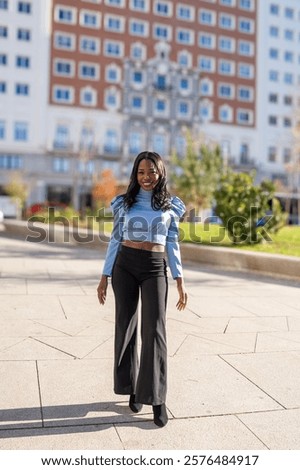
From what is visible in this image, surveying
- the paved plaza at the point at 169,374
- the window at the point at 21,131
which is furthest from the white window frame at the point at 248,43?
the paved plaza at the point at 169,374

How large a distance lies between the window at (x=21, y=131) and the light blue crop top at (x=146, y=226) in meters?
46.4

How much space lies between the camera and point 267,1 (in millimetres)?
57281

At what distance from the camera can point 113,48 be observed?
50.2 meters

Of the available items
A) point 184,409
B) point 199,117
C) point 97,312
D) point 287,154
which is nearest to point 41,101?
point 199,117

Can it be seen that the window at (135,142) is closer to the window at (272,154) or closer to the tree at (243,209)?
the window at (272,154)

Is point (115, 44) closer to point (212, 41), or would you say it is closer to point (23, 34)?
point (23, 34)

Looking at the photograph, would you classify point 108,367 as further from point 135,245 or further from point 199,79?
point 199,79

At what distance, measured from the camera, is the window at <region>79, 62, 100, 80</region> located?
48.8 metres

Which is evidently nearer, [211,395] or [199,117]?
[211,395]

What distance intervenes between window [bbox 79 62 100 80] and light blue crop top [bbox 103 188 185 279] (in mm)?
48499

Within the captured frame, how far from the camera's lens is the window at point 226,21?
53906 mm

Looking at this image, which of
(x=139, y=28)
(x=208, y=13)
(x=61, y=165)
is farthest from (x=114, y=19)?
(x=61, y=165)
